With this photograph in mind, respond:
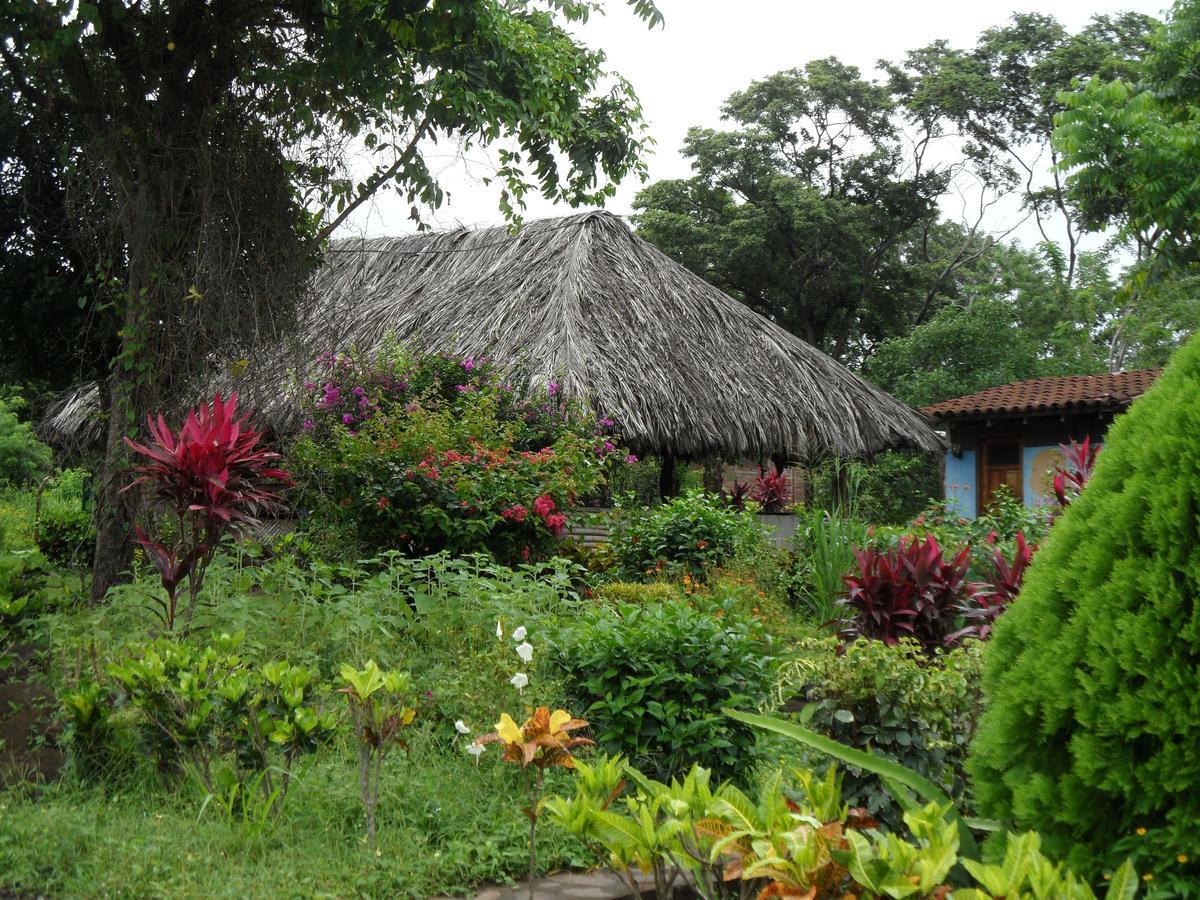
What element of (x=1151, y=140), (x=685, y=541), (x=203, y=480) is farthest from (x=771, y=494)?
(x=203, y=480)

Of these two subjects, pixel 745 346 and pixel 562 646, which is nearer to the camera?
pixel 562 646

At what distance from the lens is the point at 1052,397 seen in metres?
16.2

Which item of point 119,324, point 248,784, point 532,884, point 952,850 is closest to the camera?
point 952,850

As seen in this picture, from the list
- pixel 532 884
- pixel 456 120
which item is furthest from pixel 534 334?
pixel 532 884

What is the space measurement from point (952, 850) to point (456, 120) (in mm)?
6089

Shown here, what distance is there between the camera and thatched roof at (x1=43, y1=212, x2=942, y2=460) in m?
11.8

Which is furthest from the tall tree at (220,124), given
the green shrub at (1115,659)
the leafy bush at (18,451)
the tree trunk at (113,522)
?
the leafy bush at (18,451)

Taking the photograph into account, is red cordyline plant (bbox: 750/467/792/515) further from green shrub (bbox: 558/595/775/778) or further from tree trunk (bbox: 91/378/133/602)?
green shrub (bbox: 558/595/775/778)

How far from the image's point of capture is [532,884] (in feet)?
9.17

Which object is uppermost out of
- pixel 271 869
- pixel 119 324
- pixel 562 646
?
pixel 119 324

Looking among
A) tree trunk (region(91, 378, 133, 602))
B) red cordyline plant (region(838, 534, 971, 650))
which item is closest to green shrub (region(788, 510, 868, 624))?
red cordyline plant (region(838, 534, 971, 650))

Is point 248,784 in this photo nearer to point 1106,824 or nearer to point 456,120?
point 1106,824

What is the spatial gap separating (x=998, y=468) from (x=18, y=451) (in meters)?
17.8

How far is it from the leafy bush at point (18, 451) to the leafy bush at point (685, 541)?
1403 centimetres
